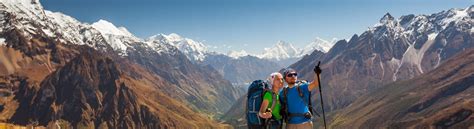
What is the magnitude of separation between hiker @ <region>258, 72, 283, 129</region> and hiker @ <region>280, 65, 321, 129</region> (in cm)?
46

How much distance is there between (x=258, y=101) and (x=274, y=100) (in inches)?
28.6

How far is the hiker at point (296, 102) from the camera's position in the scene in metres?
20.9

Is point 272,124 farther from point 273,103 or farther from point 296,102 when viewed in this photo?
point 296,102

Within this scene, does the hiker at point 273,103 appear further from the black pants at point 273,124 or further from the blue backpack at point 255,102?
the blue backpack at point 255,102

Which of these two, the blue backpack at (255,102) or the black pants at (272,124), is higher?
the blue backpack at (255,102)

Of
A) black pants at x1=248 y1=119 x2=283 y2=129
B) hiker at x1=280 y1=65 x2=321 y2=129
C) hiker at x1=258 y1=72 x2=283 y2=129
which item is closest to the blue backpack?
black pants at x1=248 y1=119 x2=283 y2=129

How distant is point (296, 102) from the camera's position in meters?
21.0

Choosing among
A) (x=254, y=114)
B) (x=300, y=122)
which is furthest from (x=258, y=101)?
(x=300, y=122)

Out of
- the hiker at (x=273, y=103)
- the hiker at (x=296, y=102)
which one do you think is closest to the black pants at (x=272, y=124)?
the hiker at (x=273, y=103)

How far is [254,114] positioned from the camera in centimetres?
2091

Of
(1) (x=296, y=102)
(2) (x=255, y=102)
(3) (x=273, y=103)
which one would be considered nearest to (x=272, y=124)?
(3) (x=273, y=103)

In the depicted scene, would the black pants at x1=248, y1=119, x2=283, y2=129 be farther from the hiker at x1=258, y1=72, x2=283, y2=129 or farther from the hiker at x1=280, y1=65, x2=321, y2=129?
the hiker at x1=280, y1=65, x2=321, y2=129

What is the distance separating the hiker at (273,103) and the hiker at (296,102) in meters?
0.46

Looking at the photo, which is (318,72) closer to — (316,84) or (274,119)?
(316,84)
